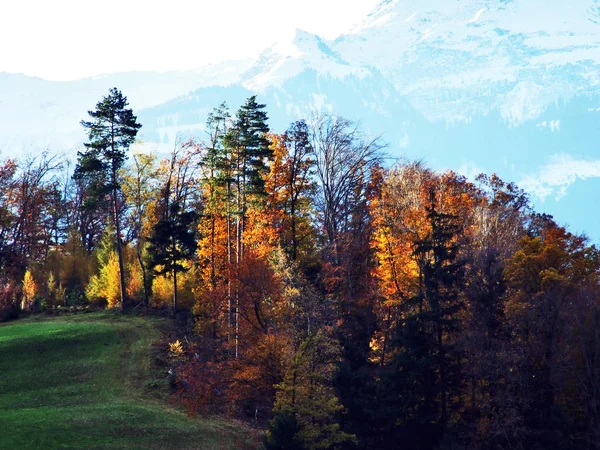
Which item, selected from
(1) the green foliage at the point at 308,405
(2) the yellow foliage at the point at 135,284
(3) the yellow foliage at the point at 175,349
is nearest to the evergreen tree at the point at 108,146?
(2) the yellow foliage at the point at 135,284

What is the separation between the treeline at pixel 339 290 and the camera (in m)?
45.2

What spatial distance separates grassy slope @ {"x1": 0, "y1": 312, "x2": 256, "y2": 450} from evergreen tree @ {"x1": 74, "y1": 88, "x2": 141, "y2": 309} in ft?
23.7

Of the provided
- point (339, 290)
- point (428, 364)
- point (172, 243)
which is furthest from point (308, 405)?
point (172, 243)

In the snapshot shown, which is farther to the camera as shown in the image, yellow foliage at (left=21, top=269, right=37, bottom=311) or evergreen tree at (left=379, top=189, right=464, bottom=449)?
yellow foliage at (left=21, top=269, right=37, bottom=311)

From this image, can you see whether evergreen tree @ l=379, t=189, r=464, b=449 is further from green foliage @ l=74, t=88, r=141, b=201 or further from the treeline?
green foliage @ l=74, t=88, r=141, b=201

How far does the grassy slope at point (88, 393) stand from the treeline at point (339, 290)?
8.35 ft

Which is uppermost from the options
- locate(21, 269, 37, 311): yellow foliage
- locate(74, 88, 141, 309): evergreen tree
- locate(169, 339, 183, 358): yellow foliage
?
locate(74, 88, 141, 309): evergreen tree

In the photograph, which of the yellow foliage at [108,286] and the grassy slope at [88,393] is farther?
the yellow foliage at [108,286]

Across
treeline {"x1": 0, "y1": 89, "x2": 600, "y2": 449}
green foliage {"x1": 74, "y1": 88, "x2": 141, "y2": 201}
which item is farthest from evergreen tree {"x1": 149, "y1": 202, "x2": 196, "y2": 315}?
green foliage {"x1": 74, "y1": 88, "x2": 141, "y2": 201}

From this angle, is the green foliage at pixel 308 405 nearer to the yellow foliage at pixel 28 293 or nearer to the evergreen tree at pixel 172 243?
the evergreen tree at pixel 172 243

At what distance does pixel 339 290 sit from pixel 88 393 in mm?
20116

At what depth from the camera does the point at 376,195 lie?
217 feet

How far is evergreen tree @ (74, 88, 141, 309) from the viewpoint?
58781 mm

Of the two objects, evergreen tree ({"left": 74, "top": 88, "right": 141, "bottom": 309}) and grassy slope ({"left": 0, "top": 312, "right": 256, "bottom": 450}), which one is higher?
evergreen tree ({"left": 74, "top": 88, "right": 141, "bottom": 309})
